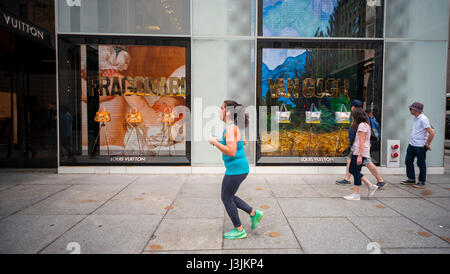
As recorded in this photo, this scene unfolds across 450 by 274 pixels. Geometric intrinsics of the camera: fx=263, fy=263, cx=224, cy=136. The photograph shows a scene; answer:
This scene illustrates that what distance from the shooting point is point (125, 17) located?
7.61m

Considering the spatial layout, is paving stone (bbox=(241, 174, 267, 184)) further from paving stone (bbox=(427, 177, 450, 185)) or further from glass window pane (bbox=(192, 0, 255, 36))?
paving stone (bbox=(427, 177, 450, 185))

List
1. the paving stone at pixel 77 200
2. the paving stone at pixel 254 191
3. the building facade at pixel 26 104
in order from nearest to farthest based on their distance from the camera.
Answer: the paving stone at pixel 77 200, the paving stone at pixel 254 191, the building facade at pixel 26 104

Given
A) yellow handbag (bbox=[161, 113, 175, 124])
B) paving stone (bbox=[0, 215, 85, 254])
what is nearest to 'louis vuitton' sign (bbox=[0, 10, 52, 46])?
yellow handbag (bbox=[161, 113, 175, 124])

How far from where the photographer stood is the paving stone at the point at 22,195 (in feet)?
15.8

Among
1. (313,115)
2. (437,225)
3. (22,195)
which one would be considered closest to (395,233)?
(437,225)

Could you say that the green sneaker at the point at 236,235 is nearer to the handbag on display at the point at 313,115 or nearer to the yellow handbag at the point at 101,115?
the handbag on display at the point at 313,115

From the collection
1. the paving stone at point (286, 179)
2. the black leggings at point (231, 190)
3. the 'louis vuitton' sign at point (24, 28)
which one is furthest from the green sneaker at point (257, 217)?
the 'louis vuitton' sign at point (24, 28)

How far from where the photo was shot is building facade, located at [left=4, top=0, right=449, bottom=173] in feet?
25.0

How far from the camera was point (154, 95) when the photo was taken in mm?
8406

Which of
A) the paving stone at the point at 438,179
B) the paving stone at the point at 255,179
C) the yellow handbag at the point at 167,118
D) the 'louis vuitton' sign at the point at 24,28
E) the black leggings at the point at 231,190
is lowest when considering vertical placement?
the paving stone at the point at 438,179

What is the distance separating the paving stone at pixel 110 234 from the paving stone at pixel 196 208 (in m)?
0.39

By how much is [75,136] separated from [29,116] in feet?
7.96

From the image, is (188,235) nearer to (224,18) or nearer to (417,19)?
(224,18)

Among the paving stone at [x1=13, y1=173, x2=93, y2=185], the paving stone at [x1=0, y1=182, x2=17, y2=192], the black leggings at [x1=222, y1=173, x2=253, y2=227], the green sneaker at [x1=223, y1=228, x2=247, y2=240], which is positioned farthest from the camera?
the paving stone at [x1=13, y1=173, x2=93, y2=185]
